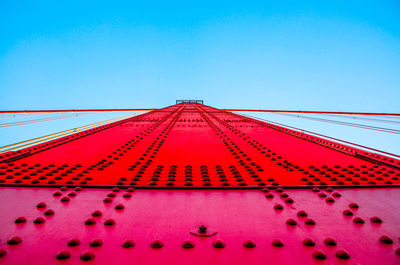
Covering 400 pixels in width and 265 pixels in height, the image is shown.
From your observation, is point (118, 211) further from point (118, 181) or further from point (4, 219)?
point (4, 219)

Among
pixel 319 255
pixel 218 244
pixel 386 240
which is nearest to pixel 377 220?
pixel 386 240

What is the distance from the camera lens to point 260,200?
2328 mm

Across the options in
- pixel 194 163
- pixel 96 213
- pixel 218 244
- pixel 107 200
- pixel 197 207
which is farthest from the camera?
pixel 194 163

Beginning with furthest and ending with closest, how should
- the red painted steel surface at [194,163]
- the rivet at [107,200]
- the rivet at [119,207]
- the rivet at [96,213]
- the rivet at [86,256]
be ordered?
the red painted steel surface at [194,163] < the rivet at [107,200] < the rivet at [119,207] < the rivet at [96,213] < the rivet at [86,256]

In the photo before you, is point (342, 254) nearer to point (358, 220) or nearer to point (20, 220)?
point (358, 220)

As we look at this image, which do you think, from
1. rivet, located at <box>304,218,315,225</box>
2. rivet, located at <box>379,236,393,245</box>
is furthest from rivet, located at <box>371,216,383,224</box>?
rivet, located at <box>304,218,315,225</box>

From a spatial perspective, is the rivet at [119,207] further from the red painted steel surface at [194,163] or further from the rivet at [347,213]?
the rivet at [347,213]

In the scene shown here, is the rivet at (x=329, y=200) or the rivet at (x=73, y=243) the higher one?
the rivet at (x=329, y=200)

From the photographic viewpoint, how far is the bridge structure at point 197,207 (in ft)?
5.18

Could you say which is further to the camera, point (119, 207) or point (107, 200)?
point (107, 200)

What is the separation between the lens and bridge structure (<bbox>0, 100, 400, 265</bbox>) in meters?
1.58

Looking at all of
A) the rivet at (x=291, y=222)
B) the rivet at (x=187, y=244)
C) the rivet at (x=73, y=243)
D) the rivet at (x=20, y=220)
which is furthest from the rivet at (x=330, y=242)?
the rivet at (x=20, y=220)

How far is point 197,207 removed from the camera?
84.6 inches

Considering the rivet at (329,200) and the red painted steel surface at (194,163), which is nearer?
the rivet at (329,200)
